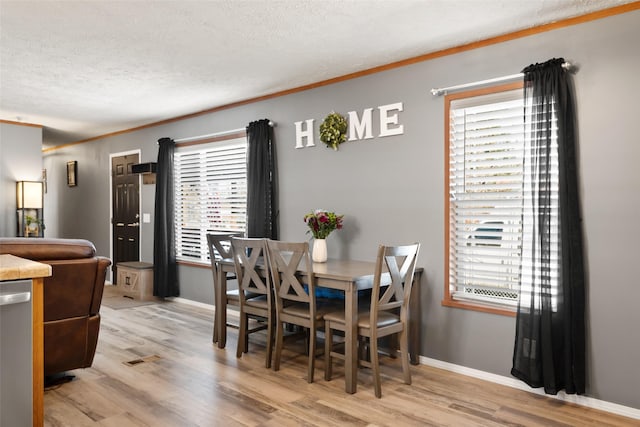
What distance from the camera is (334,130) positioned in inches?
171

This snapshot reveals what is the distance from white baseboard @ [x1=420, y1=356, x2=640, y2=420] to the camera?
2.90 m

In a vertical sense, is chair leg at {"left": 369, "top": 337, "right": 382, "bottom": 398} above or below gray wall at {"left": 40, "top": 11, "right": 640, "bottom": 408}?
below

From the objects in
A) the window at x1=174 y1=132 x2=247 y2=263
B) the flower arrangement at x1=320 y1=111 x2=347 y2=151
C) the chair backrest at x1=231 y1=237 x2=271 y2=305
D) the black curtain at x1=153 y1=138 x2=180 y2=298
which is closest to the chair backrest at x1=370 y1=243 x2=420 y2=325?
the chair backrest at x1=231 y1=237 x2=271 y2=305

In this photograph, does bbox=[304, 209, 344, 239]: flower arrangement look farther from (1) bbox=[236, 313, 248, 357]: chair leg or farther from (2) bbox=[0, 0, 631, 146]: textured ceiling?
(2) bbox=[0, 0, 631, 146]: textured ceiling

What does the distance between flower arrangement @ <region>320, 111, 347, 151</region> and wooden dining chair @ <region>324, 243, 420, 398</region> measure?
146 cm

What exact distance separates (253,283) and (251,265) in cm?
20

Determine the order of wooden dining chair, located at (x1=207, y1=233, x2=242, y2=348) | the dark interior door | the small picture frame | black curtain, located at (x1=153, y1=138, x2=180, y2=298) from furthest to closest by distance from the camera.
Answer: the small picture frame < the dark interior door < black curtain, located at (x1=153, y1=138, x2=180, y2=298) < wooden dining chair, located at (x1=207, y1=233, x2=242, y2=348)

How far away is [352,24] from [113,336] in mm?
3592

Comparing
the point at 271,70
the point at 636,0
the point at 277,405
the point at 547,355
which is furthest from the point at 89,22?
the point at 547,355

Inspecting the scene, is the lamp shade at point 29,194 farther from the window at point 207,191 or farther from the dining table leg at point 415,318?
the dining table leg at point 415,318

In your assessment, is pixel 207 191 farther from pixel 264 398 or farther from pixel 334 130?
pixel 264 398

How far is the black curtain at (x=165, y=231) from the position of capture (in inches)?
245

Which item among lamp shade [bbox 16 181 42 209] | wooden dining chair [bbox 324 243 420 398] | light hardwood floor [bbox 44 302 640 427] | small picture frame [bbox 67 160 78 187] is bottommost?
light hardwood floor [bbox 44 302 640 427]

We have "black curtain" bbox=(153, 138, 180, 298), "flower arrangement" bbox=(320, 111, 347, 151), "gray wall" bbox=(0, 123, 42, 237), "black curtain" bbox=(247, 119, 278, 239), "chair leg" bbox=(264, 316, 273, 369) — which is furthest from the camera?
"gray wall" bbox=(0, 123, 42, 237)
